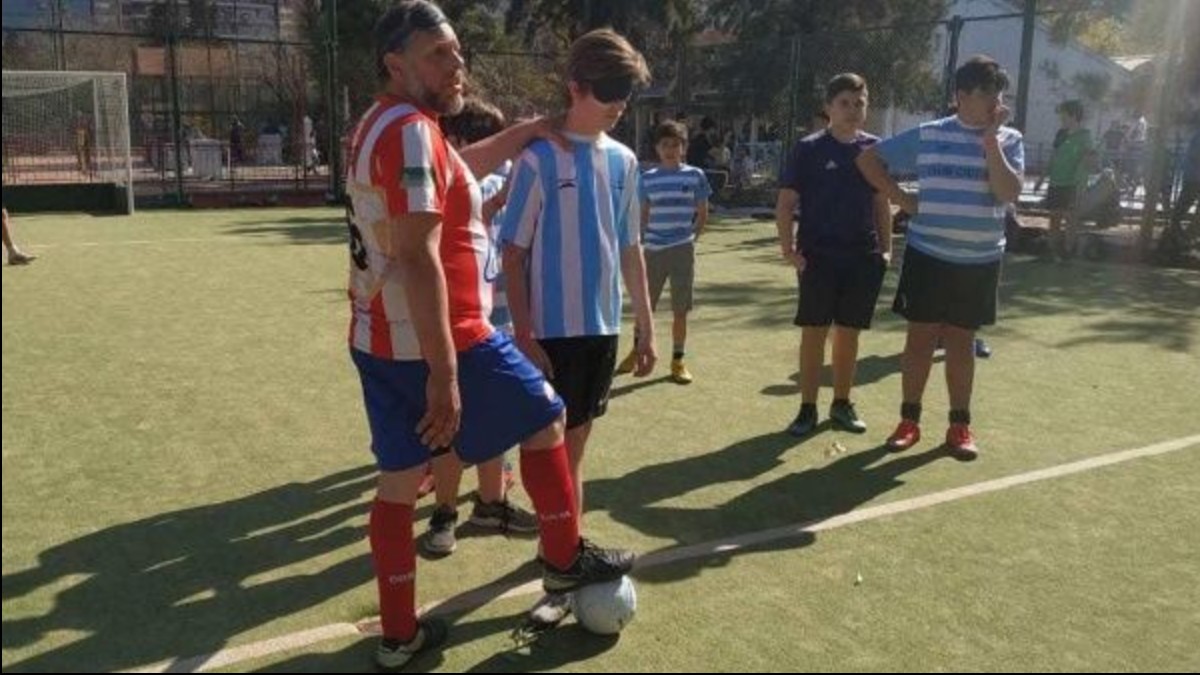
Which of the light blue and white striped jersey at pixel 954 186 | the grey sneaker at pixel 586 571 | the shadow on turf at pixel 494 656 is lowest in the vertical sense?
the shadow on turf at pixel 494 656

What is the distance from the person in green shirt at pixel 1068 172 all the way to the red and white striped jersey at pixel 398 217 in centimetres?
1220

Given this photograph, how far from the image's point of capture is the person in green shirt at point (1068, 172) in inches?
540

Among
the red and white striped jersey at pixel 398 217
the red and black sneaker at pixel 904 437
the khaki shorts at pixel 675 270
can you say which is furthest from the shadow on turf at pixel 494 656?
the khaki shorts at pixel 675 270

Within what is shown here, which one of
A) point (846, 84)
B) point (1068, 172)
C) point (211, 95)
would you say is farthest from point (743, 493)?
point (211, 95)

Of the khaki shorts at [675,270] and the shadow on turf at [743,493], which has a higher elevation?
the khaki shorts at [675,270]

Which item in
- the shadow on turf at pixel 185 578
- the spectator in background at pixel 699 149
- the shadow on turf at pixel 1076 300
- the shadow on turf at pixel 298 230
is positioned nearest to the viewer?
the shadow on turf at pixel 185 578

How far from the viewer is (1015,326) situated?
30.7 feet

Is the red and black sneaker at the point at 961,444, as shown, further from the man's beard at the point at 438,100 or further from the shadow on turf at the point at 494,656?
the man's beard at the point at 438,100

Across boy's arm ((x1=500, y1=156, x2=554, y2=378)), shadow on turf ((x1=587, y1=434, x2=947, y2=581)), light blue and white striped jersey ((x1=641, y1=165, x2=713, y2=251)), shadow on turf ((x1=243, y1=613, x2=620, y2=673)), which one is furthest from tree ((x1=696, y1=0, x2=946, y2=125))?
shadow on turf ((x1=243, y1=613, x2=620, y2=673))

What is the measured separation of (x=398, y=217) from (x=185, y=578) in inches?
77.4

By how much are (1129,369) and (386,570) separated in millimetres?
6319

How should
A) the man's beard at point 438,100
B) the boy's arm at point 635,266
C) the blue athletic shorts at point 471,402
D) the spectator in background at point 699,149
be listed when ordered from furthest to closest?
the spectator in background at point 699,149
the boy's arm at point 635,266
the blue athletic shorts at point 471,402
the man's beard at point 438,100

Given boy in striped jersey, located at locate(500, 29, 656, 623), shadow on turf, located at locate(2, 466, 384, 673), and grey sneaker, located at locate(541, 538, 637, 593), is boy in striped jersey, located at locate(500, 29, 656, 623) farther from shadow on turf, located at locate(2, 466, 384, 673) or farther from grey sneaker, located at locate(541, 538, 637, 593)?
shadow on turf, located at locate(2, 466, 384, 673)

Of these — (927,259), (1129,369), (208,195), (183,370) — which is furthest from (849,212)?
(208,195)
